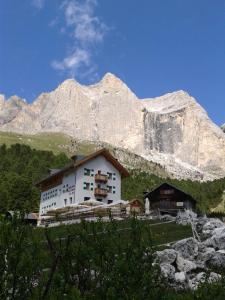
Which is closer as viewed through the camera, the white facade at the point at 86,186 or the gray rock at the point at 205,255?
the gray rock at the point at 205,255

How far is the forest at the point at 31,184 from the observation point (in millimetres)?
88938

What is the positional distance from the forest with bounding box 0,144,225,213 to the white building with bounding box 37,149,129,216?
879cm

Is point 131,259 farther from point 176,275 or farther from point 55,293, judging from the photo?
point 176,275

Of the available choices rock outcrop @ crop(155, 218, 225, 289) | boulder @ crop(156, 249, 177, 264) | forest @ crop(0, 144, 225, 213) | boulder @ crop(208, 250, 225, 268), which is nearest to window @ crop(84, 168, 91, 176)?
forest @ crop(0, 144, 225, 213)

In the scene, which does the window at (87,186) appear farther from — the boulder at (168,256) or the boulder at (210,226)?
the boulder at (168,256)

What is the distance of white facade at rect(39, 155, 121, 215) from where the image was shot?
228ft

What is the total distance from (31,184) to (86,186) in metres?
27.4

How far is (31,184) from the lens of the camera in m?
94.4

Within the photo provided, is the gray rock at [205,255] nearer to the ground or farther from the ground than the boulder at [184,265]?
farther from the ground

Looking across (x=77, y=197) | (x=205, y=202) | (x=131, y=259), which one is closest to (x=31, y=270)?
(x=131, y=259)

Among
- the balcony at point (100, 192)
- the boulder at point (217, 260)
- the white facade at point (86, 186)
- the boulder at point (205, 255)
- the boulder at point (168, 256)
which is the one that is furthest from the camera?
the balcony at point (100, 192)

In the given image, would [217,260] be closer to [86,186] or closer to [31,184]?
[86,186]

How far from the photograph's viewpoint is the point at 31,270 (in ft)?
36.0

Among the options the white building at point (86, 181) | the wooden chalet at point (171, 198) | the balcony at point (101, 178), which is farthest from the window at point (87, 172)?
the wooden chalet at point (171, 198)
